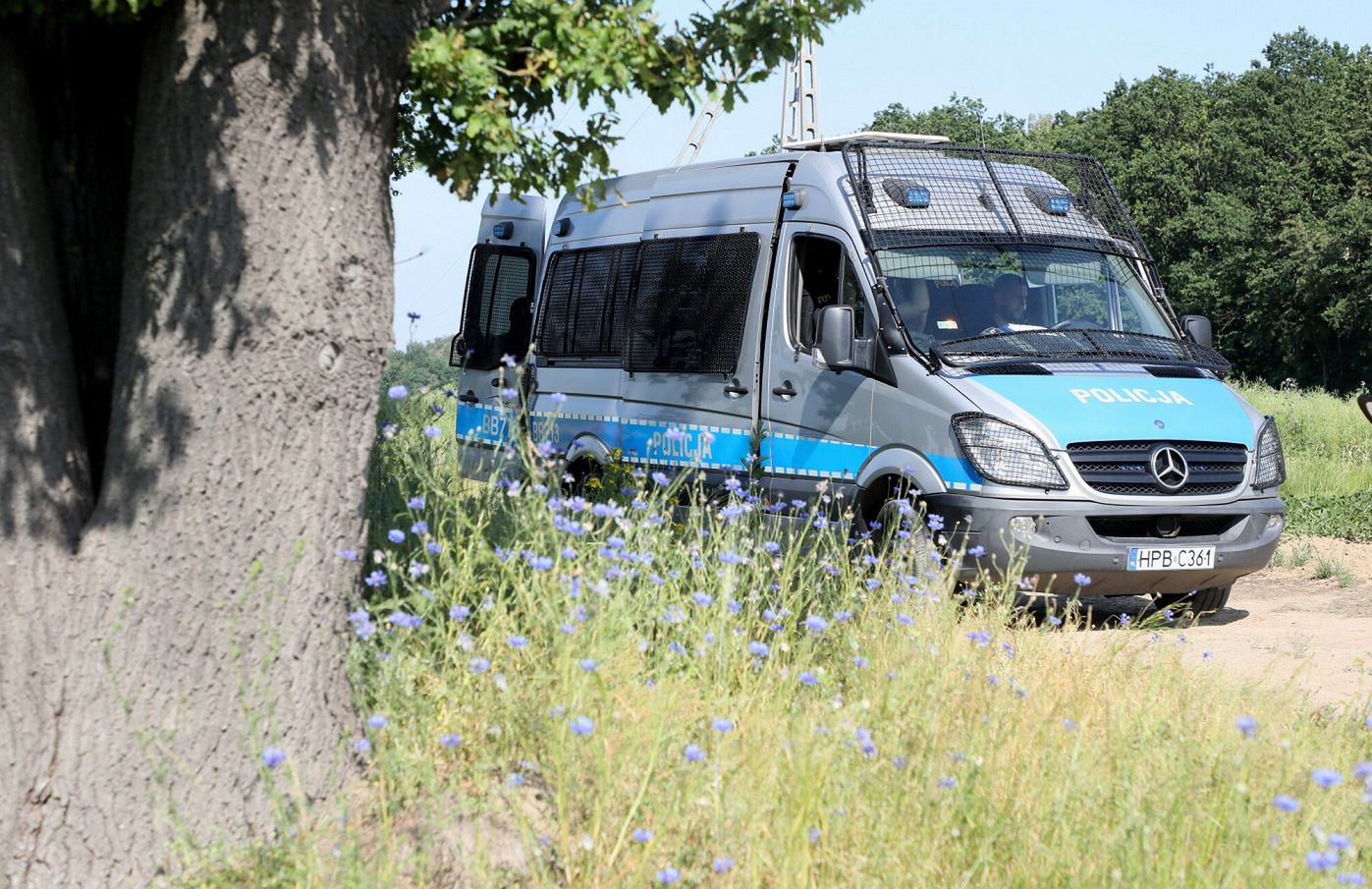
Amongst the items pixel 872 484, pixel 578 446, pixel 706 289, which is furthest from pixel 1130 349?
pixel 578 446

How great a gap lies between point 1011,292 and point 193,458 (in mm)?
6104

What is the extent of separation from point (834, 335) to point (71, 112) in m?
4.83

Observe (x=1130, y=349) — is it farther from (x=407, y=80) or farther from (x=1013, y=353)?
(x=407, y=80)

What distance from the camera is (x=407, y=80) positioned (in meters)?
5.44

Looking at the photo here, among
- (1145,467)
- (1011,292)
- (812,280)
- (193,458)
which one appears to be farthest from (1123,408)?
(193,458)

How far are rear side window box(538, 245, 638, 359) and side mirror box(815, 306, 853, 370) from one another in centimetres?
263

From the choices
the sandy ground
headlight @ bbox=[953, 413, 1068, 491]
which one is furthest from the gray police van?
the sandy ground

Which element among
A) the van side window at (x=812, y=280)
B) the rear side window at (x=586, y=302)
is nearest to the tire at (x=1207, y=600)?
the van side window at (x=812, y=280)

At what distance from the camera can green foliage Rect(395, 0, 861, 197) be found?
533 centimetres

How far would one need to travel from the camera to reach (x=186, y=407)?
464 cm

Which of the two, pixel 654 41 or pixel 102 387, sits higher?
pixel 654 41

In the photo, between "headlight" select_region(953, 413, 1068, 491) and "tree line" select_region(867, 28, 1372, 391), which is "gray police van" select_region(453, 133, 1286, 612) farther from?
"tree line" select_region(867, 28, 1372, 391)

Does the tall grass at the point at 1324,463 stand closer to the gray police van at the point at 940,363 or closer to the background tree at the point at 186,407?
the gray police van at the point at 940,363

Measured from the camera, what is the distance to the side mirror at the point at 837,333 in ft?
30.0
